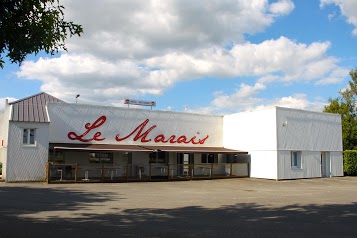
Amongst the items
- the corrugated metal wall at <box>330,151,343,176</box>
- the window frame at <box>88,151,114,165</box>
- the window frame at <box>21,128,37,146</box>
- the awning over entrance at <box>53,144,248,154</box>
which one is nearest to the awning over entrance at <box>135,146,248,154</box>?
the awning over entrance at <box>53,144,248,154</box>

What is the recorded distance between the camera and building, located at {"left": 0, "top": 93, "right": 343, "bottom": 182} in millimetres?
22656

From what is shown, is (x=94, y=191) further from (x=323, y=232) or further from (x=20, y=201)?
(x=323, y=232)

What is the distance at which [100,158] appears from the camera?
25.9m

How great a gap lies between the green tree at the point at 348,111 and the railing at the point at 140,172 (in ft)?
56.3

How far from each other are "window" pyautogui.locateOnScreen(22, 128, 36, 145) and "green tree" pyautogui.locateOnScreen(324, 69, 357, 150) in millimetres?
31257

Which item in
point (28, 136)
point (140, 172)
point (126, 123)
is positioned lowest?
point (140, 172)

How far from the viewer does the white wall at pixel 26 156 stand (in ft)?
71.8

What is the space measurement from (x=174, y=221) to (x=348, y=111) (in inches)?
1581

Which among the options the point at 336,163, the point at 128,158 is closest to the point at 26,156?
the point at 128,158

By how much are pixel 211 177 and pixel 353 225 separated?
58.0 ft

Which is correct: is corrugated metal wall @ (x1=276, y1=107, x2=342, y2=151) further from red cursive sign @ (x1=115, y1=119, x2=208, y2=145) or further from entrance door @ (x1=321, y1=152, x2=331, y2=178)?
red cursive sign @ (x1=115, y1=119, x2=208, y2=145)

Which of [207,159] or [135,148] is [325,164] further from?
[135,148]

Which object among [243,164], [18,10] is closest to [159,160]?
[243,164]

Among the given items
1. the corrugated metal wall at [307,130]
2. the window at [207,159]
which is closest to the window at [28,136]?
the window at [207,159]
